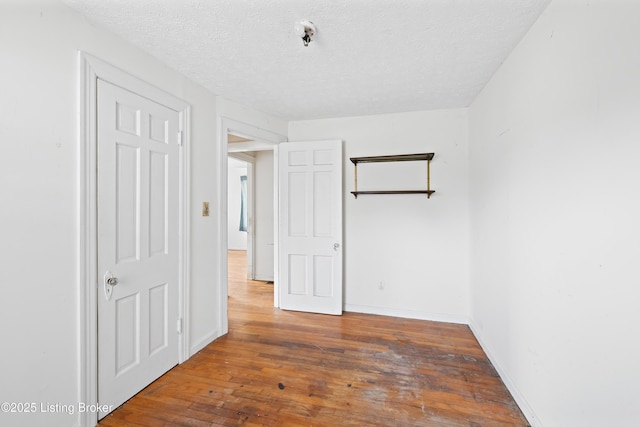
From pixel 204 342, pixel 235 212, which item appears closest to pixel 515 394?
pixel 204 342

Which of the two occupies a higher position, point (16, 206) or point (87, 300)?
point (16, 206)

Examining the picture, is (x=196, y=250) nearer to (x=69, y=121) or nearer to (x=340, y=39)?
(x=69, y=121)

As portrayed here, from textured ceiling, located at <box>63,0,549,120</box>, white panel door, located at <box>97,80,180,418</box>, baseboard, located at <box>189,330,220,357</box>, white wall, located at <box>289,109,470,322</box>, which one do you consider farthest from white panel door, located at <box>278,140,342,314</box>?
white panel door, located at <box>97,80,180,418</box>

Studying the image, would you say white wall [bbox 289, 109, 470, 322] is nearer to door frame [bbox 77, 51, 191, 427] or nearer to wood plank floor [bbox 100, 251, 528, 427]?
wood plank floor [bbox 100, 251, 528, 427]

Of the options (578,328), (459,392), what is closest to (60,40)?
(578,328)

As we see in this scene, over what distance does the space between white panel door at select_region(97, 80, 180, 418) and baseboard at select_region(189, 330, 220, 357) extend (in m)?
0.18

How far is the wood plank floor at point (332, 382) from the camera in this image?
174cm

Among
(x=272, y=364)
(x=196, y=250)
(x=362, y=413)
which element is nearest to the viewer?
(x=362, y=413)

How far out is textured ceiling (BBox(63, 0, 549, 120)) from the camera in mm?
1502

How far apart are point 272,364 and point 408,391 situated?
1.11 metres

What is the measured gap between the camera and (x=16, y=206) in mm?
1304

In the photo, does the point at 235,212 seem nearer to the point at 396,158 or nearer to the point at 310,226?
the point at 310,226

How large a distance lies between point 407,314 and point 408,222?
1125mm

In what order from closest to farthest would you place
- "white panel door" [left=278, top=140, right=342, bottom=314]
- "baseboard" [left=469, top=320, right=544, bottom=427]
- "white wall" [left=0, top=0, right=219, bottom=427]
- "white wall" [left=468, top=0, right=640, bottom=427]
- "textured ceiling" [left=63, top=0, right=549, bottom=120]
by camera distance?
"white wall" [left=468, top=0, right=640, bottom=427] < "white wall" [left=0, top=0, right=219, bottom=427] < "textured ceiling" [left=63, top=0, right=549, bottom=120] < "baseboard" [left=469, top=320, right=544, bottom=427] < "white panel door" [left=278, top=140, right=342, bottom=314]
